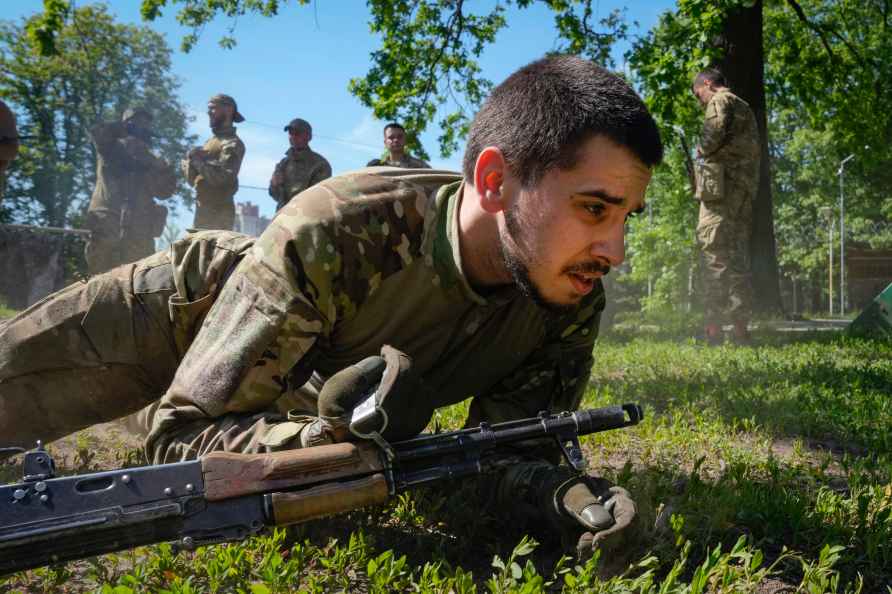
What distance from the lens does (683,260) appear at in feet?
55.5

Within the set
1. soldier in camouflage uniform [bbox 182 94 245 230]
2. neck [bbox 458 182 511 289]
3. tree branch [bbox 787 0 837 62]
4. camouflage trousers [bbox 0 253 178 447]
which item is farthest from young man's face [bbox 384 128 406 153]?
neck [bbox 458 182 511 289]

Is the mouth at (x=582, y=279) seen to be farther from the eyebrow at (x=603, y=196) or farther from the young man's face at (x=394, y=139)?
the young man's face at (x=394, y=139)

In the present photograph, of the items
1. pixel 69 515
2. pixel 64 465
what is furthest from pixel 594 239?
pixel 64 465

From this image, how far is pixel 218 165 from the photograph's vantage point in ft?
29.4

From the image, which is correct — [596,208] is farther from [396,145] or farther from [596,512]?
[396,145]

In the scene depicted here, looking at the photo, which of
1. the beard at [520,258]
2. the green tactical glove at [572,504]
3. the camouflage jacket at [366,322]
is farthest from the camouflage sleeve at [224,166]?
the green tactical glove at [572,504]

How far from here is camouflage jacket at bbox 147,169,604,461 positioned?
2.08 metres

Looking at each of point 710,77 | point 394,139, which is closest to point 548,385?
point 710,77

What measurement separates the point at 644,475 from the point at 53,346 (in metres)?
2.30

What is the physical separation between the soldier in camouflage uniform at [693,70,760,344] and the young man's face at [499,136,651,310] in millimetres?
5674

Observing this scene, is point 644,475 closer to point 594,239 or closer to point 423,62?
point 594,239

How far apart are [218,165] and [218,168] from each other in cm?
4

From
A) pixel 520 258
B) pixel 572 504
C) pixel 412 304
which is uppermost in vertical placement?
pixel 520 258

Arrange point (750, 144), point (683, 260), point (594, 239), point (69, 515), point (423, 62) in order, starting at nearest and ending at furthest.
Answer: point (69, 515) → point (594, 239) → point (750, 144) → point (423, 62) → point (683, 260)
